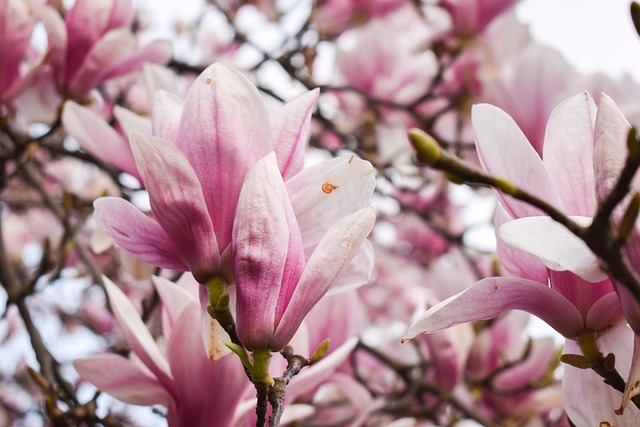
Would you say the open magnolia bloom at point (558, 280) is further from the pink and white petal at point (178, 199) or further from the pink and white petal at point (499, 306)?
the pink and white petal at point (178, 199)

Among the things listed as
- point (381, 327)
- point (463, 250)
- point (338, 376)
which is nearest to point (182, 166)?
point (338, 376)

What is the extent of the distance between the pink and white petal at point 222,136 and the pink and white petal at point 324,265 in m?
0.09

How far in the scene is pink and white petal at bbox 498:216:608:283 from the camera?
0.48m

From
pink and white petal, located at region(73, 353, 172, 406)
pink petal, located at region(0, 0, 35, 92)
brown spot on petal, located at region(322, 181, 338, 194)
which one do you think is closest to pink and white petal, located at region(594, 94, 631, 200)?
brown spot on petal, located at region(322, 181, 338, 194)

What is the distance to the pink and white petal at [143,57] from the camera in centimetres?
107

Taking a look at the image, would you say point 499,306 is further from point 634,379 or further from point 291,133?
point 291,133

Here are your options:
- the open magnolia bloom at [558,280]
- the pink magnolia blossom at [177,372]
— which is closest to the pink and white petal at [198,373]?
the pink magnolia blossom at [177,372]

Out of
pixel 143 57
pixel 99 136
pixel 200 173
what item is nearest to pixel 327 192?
pixel 200 173

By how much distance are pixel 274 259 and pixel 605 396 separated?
0.95ft

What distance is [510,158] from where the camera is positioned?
1.82ft

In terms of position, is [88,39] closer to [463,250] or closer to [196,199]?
[196,199]

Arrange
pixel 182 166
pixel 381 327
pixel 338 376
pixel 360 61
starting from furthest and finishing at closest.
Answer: pixel 381 327 < pixel 360 61 < pixel 338 376 < pixel 182 166

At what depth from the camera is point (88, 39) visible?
3.45 ft

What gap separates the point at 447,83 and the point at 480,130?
1.58 m
